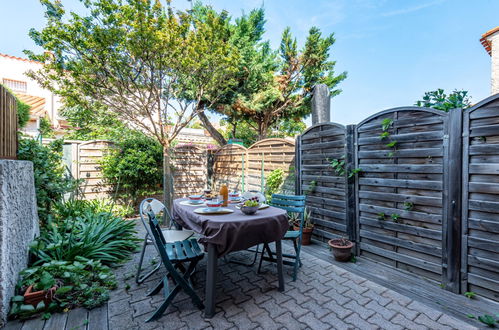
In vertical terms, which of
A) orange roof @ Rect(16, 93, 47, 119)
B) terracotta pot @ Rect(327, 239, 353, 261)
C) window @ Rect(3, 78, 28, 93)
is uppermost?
window @ Rect(3, 78, 28, 93)

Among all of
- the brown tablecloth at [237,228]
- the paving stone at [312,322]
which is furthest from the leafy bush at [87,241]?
the paving stone at [312,322]

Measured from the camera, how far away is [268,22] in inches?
322

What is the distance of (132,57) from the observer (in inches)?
164

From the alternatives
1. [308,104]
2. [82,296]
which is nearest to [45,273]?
[82,296]

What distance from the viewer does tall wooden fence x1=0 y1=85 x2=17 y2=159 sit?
88.0 inches

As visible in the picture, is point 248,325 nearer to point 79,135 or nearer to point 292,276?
point 292,276

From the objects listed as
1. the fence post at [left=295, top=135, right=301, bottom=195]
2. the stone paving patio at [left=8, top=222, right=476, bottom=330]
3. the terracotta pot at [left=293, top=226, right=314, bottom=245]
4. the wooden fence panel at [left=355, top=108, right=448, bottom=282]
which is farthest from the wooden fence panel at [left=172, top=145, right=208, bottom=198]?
the wooden fence panel at [left=355, top=108, right=448, bottom=282]

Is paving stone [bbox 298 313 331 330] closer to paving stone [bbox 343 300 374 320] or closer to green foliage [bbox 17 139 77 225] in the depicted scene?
paving stone [bbox 343 300 374 320]

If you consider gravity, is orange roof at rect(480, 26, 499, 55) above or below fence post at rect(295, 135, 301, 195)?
above

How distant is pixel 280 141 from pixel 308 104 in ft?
14.6

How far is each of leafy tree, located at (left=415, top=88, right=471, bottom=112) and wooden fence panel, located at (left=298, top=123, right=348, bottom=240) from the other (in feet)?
3.31

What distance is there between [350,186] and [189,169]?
16.7ft

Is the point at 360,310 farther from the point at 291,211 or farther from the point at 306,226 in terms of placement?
the point at 306,226

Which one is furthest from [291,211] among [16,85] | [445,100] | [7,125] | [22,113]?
[16,85]
